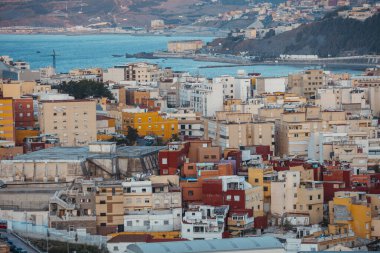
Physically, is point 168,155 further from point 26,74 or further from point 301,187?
point 26,74

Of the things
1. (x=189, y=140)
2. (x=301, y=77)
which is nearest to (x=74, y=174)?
(x=189, y=140)

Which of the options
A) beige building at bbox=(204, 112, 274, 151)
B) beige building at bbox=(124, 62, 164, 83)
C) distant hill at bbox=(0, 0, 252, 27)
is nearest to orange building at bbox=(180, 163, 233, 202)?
beige building at bbox=(204, 112, 274, 151)

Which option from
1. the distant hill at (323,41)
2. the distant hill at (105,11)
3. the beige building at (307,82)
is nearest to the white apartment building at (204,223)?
the beige building at (307,82)

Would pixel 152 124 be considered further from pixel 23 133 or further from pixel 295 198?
pixel 295 198

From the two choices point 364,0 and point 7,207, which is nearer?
point 7,207

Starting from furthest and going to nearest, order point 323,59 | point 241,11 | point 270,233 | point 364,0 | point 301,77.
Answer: point 241,11 < point 364,0 < point 323,59 < point 301,77 < point 270,233

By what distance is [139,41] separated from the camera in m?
88.3

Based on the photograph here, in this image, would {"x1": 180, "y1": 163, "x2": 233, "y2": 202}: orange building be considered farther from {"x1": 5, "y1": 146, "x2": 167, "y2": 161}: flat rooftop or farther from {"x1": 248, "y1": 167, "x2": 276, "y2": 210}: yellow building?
{"x1": 5, "y1": 146, "x2": 167, "y2": 161}: flat rooftop

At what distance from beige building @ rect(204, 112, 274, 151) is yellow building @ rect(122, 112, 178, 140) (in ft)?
2.95

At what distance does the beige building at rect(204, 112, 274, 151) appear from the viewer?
24141mm

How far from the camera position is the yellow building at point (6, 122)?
24.7 metres

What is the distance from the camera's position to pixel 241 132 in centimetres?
2419

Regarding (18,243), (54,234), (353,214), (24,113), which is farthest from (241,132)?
(18,243)

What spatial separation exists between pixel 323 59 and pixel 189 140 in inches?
1486
